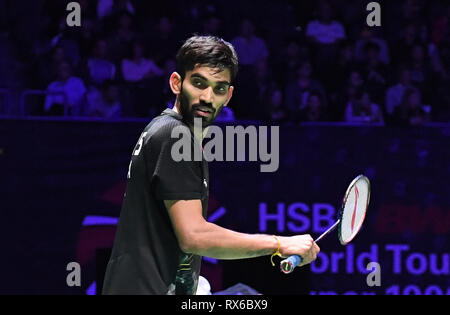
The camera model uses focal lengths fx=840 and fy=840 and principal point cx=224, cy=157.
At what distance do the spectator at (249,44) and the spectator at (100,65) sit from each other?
136cm

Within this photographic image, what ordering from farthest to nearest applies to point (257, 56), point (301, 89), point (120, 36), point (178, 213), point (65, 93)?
point (257, 56) < point (120, 36) < point (301, 89) < point (65, 93) < point (178, 213)

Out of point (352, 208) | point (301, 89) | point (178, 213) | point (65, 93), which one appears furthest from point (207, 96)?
point (301, 89)

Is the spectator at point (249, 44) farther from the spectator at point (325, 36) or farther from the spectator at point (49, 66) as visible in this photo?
the spectator at point (49, 66)

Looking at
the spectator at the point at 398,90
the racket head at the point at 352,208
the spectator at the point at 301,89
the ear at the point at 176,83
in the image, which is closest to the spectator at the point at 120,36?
the spectator at the point at 301,89

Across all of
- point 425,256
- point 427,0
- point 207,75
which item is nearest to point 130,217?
point 207,75

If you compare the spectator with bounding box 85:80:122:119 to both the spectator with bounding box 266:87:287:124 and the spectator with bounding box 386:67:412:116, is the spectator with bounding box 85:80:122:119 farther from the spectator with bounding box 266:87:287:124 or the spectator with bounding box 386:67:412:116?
the spectator with bounding box 386:67:412:116

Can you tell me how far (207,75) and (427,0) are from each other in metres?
7.54

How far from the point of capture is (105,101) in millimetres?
7863

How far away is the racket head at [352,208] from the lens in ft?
11.9

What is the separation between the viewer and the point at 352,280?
7121mm

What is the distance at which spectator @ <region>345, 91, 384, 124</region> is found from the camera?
802cm

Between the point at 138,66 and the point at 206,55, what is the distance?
5.60m

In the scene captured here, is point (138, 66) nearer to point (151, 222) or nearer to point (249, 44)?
point (249, 44)
